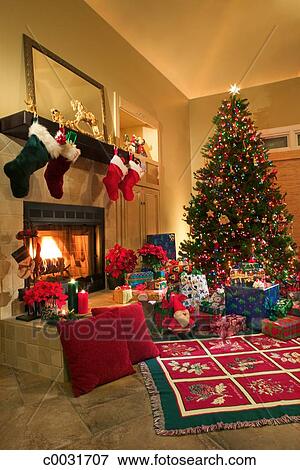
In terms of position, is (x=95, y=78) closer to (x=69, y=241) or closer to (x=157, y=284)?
(x=69, y=241)

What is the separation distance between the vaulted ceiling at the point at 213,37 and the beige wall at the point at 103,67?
180 mm

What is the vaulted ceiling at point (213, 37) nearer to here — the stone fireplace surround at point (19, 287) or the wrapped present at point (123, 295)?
the stone fireplace surround at point (19, 287)

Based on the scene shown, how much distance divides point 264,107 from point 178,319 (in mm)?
3990

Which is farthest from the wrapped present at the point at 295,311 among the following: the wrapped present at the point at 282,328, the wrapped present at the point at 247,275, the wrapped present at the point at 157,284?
the wrapped present at the point at 157,284

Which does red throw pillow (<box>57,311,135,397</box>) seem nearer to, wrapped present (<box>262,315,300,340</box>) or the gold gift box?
the gold gift box

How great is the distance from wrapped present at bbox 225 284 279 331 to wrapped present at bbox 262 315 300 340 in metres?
0.11

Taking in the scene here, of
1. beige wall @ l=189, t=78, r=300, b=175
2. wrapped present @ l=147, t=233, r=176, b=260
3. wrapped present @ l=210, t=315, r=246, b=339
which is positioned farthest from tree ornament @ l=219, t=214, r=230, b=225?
beige wall @ l=189, t=78, r=300, b=175

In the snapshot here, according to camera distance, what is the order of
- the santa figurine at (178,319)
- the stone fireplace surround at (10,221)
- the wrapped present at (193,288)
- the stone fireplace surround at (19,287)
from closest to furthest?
the stone fireplace surround at (19,287) → the stone fireplace surround at (10,221) → the santa figurine at (178,319) → the wrapped present at (193,288)

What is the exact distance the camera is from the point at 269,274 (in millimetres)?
3770

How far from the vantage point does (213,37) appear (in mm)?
4195

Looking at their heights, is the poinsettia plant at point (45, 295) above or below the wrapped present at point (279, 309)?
above

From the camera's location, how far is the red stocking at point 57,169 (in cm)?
267

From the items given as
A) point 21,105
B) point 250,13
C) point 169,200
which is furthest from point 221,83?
point 21,105
